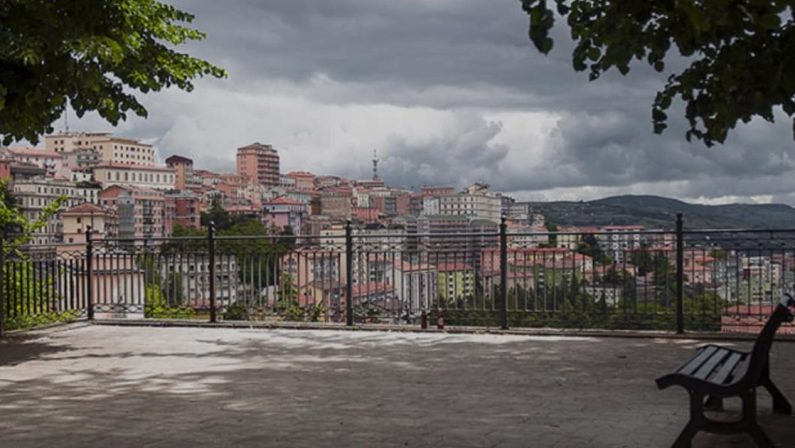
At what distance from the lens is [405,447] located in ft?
18.7

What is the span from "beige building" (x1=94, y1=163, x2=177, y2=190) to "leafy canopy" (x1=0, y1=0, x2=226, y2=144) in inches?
1097

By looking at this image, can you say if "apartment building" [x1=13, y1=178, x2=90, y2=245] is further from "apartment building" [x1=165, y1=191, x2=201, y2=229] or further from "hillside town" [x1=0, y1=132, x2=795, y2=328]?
"apartment building" [x1=165, y1=191, x2=201, y2=229]

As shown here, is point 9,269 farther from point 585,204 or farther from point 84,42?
point 585,204

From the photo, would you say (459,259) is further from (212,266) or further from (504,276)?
(212,266)

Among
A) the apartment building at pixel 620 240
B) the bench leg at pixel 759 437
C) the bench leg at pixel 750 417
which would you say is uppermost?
the apartment building at pixel 620 240

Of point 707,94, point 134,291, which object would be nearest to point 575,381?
point 707,94

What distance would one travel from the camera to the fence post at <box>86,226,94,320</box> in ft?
46.6

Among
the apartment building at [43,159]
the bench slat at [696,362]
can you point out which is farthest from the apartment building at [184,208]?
the bench slat at [696,362]

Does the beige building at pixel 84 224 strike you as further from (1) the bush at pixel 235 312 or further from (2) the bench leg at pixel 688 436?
(2) the bench leg at pixel 688 436

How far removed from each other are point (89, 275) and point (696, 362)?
11.3m

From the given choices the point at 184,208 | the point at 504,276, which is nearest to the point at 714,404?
the point at 504,276

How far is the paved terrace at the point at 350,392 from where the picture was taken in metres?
6.09

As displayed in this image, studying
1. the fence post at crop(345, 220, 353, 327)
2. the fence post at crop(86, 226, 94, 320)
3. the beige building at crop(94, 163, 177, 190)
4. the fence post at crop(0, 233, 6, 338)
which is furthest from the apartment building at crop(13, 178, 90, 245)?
the beige building at crop(94, 163, 177, 190)

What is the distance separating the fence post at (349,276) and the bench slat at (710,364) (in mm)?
7658
